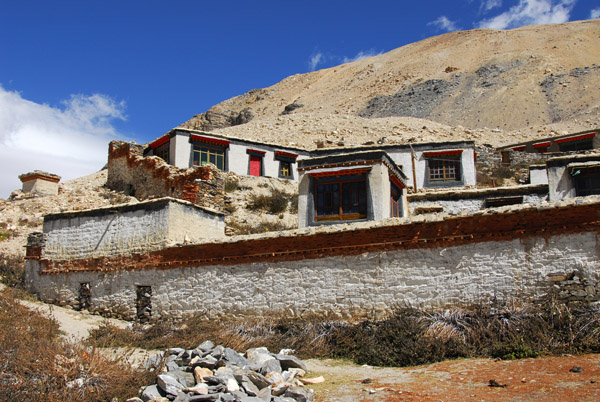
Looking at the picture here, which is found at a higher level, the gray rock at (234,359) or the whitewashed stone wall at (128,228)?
the whitewashed stone wall at (128,228)

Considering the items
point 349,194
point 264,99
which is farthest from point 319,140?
point 264,99

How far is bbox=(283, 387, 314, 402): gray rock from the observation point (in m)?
8.02

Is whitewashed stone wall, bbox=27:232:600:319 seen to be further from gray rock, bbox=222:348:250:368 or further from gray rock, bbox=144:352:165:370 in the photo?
gray rock, bbox=144:352:165:370

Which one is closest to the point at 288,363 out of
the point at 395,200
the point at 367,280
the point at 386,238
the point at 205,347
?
the point at 205,347

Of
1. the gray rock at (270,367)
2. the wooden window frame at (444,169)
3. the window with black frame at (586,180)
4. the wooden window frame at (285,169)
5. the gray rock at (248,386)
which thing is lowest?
the gray rock at (248,386)

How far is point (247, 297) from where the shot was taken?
13.5 metres

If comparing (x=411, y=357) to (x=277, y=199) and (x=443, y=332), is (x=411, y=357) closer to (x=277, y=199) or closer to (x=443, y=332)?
(x=443, y=332)

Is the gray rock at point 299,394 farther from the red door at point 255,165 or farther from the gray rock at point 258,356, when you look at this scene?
the red door at point 255,165

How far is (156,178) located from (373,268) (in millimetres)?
19474

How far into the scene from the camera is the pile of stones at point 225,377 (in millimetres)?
7812

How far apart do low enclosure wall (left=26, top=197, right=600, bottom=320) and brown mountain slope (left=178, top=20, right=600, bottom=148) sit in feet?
108

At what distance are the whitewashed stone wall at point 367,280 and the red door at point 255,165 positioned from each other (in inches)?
708

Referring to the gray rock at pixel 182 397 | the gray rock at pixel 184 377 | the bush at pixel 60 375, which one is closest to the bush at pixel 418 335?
the gray rock at pixel 184 377

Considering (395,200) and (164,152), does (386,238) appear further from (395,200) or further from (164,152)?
(164,152)
